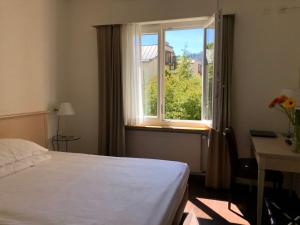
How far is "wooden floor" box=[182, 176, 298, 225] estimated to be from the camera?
2.49 meters

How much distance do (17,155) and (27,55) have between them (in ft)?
4.76

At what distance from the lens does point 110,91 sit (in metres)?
3.63

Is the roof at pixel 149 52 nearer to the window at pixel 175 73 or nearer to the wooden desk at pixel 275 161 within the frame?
the window at pixel 175 73

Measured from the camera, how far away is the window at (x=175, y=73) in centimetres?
355

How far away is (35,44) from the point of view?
326cm

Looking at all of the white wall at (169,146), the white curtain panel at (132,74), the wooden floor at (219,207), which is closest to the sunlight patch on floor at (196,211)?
the wooden floor at (219,207)

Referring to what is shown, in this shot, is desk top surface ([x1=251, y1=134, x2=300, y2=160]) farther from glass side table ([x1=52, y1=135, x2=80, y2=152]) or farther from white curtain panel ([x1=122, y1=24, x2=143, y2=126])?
glass side table ([x1=52, y1=135, x2=80, y2=152])

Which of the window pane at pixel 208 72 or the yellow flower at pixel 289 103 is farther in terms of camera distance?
the window pane at pixel 208 72

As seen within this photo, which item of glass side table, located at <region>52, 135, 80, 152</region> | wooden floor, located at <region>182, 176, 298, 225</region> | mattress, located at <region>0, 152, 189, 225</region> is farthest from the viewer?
glass side table, located at <region>52, 135, 80, 152</region>

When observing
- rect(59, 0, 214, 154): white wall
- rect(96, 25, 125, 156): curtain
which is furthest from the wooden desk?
rect(59, 0, 214, 154): white wall

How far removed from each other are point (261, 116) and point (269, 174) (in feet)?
2.92

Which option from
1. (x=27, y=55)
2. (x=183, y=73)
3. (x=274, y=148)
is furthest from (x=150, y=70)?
(x=274, y=148)

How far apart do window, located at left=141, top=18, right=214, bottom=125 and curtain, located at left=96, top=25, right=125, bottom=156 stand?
0.41 metres

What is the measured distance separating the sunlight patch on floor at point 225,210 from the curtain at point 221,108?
0.41 metres
